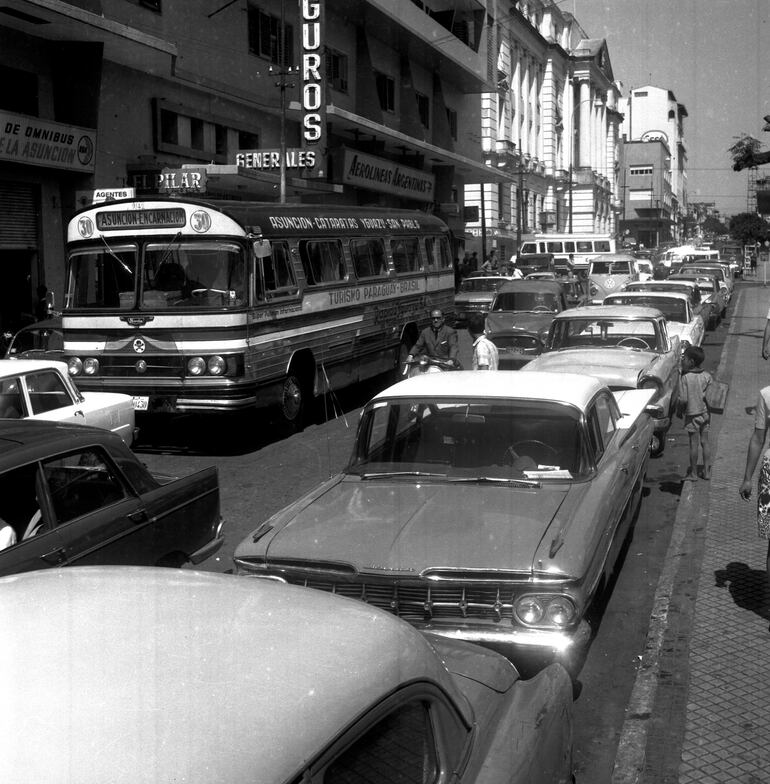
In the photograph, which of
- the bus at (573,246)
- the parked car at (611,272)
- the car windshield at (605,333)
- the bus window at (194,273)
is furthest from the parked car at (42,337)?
the bus at (573,246)

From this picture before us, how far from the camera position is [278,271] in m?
12.5

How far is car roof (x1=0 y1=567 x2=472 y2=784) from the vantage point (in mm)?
1895

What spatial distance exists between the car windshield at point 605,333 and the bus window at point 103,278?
541cm

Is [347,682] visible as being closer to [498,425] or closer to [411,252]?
[498,425]

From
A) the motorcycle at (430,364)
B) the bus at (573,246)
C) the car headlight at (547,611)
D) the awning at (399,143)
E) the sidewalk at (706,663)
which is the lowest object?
the sidewalk at (706,663)

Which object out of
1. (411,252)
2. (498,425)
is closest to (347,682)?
(498,425)

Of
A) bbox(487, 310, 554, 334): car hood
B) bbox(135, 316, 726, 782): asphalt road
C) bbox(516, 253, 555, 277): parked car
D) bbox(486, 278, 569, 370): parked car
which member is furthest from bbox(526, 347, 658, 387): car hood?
bbox(516, 253, 555, 277): parked car

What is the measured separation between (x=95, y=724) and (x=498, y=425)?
4.45 m

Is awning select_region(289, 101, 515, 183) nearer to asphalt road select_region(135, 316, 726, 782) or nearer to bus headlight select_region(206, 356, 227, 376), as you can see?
asphalt road select_region(135, 316, 726, 782)

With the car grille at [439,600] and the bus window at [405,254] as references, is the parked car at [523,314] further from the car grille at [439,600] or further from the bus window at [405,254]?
the car grille at [439,600]

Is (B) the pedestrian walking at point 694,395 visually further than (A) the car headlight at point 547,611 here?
Yes

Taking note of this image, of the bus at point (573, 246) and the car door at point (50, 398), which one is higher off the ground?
the bus at point (573, 246)

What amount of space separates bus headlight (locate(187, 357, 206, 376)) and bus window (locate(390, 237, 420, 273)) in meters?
6.42

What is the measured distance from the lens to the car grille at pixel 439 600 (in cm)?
477
